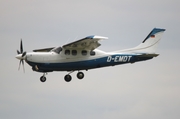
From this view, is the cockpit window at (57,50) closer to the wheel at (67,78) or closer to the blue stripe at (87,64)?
the blue stripe at (87,64)

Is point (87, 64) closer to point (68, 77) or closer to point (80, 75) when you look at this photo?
point (80, 75)

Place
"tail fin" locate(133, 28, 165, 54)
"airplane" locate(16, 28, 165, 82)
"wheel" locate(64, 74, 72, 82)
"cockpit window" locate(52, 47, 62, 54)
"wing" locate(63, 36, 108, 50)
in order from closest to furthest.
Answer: "wing" locate(63, 36, 108, 50) < "airplane" locate(16, 28, 165, 82) < "cockpit window" locate(52, 47, 62, 54) < "wheel" locate(64, 74, 72, 82) < "tail fin" locate(133, 28, 165, 54)

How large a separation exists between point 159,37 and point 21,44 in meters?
13.5

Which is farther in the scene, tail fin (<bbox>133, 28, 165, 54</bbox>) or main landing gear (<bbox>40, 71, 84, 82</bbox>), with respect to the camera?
tail fin (<bbox>133, 28, 165, 54</bbox>)

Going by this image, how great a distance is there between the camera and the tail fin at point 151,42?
182ft

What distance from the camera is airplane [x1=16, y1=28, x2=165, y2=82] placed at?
5134 cm

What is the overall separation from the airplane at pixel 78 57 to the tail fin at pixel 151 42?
0.89 feet

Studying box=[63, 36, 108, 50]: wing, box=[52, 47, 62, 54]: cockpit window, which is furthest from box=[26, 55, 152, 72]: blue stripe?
box=[63, 36, 108, 50]: wing

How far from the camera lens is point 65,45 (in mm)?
51656

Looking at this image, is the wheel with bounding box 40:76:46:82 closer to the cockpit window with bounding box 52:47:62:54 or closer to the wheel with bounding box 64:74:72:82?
the wheel with bounding box 64:74:72:82

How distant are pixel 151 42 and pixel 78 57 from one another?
8.01 metres

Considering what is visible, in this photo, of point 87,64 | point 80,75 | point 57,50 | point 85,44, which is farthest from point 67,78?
point 85,44

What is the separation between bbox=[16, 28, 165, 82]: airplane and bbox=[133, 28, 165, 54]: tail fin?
272 mm

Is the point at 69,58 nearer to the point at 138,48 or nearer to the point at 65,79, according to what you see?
the point at 65,79
